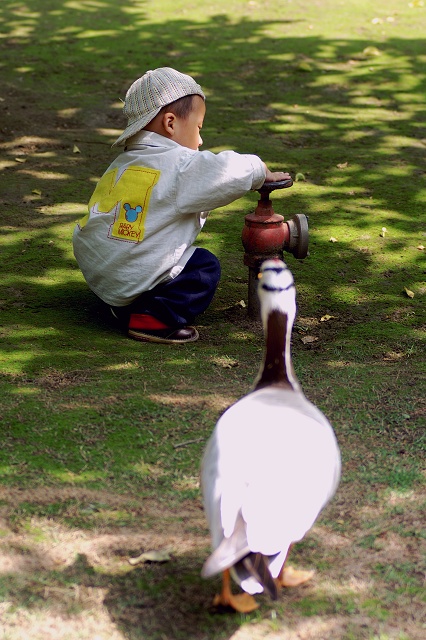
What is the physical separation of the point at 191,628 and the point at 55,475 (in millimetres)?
988

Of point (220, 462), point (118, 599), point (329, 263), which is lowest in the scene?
point (329, 263)

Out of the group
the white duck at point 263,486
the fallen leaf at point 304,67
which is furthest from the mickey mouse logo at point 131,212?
the fallen leaf at point 304,67

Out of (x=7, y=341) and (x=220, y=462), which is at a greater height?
(x=220, y=462)

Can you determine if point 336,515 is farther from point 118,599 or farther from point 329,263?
point 329,263

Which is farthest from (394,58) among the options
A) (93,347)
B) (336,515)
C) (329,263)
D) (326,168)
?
(336,515)

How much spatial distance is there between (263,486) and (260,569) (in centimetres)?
23

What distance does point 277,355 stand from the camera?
290 cm

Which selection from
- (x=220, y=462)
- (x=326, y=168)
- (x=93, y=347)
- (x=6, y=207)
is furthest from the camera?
(x=326, y=168)

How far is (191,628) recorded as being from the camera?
256cm

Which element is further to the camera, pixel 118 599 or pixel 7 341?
pixel 7 341

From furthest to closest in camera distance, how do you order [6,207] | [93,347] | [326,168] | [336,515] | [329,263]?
[326,168], [6,207], [329,263], [93,347], [336,515]

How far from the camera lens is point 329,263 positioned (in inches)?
223

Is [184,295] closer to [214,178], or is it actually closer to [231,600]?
[214,178]

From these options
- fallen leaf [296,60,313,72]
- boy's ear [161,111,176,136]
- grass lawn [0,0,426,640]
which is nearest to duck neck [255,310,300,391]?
grass lawn [0,0,426,640]
